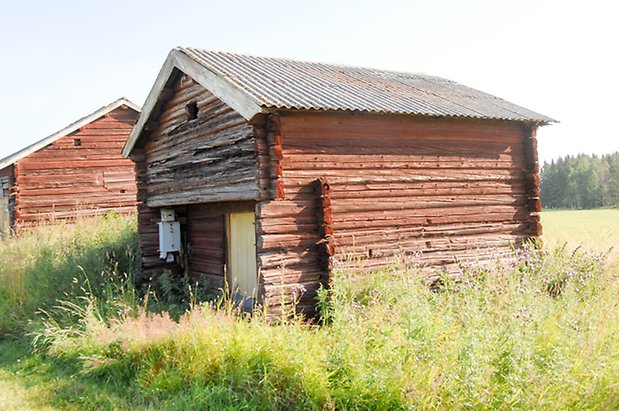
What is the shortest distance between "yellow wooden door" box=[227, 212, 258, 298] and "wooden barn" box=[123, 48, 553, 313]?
0.04m

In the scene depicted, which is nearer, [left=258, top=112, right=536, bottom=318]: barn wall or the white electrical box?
[left=258, top=112, right=536, bottom=318]: barn wall

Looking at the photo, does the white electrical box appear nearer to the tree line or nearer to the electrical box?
the electrical box

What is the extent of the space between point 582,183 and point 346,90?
65.7 m

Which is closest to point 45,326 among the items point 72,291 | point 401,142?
point 72,291

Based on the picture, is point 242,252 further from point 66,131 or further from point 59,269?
point 66,131

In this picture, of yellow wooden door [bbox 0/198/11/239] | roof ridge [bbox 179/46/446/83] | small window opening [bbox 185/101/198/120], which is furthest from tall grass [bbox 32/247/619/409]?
yellow wooden door [bbox 0/198/11/239]

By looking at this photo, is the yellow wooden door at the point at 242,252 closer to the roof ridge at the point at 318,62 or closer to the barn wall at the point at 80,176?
the roof ridge at the point at 318,62

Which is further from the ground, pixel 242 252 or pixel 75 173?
pixel 75 173

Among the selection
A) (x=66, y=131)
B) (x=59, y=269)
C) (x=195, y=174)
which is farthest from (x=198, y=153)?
(x=66, y=131)

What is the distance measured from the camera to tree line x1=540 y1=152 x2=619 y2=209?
2544 inches

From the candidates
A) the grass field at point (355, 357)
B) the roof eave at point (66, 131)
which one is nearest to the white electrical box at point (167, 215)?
the grass field at point (355, 357)

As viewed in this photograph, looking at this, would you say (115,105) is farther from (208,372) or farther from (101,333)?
(208,372)

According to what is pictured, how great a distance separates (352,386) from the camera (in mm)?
5242

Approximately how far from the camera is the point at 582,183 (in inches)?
2630
